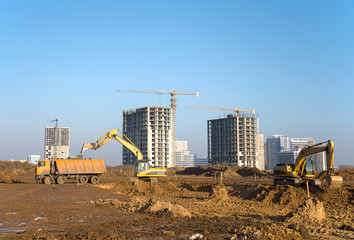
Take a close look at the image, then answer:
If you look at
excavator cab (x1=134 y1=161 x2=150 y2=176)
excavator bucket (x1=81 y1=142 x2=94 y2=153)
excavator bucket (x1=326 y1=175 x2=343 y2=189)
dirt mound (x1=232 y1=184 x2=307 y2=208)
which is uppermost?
excavator bucket (x1=81 y1=142 x2=94 y2=153)

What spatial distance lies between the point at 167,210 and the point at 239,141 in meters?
149

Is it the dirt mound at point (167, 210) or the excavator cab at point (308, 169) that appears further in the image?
the excavator cab at point (308, 169)

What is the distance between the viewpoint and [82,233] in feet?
45.1

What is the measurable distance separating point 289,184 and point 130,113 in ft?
434

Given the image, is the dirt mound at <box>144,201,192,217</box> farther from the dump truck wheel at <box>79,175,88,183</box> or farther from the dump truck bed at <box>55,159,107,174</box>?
the dump truck wheel at <box>79,175,88,183</box>

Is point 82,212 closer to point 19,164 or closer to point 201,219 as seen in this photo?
point 201,219

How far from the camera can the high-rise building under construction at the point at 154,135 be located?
153m

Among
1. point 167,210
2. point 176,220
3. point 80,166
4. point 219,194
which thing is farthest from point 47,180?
point 176,220

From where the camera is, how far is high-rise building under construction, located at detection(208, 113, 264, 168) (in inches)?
6486

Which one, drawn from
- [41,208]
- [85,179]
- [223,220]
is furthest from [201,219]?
[85,179]

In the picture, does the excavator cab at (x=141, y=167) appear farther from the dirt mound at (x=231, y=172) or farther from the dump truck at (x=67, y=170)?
the dirt mound at (x=231, y=172)

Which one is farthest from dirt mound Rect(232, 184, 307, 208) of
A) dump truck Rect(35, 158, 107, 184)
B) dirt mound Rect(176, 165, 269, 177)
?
dirt mound Rect(176, 165, 269, 177)

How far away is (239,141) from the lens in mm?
164875

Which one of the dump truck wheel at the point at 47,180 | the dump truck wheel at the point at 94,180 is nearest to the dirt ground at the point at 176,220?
the dump truck wheel at the point at 47,180
